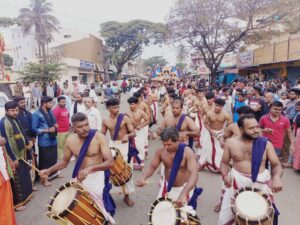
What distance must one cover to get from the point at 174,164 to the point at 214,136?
3.46 m

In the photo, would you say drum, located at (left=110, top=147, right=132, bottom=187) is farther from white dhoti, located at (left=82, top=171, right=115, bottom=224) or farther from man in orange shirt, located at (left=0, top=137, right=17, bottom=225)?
man in orange shirt, located at (left=0, top=137, right=17, bottom=225)

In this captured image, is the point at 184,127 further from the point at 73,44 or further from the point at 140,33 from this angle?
the point at 140,33

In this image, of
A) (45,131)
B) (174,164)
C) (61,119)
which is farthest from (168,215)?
(61,119)

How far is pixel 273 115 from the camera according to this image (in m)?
6.20

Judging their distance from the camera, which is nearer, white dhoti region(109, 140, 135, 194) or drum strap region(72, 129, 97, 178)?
drum strap region(72, 129, 97, 178)

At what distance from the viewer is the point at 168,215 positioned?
3.14 metres

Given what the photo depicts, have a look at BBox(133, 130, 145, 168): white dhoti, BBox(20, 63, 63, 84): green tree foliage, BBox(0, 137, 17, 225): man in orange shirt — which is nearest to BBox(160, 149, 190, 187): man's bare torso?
BBox(0, 137, 17, 225): man in orange shirt

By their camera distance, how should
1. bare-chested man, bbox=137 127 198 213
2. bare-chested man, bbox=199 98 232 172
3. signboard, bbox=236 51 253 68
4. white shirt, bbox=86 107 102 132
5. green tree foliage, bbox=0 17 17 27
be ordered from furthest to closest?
green tree foliage, bbox=0 17 17 27 → signboard, bbox=236 51 253 68 → white shirt, bbox=86 107 102 132 → bare-chested man, bbox=199 98 232 172 → bare-chested man, bbox=137 127 198 213

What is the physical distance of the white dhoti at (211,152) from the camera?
22.5 ft

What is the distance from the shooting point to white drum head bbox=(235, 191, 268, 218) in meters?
3.03

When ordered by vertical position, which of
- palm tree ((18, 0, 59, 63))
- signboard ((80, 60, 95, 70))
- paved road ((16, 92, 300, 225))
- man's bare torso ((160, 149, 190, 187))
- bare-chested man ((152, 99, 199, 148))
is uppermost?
palm tree ((18, 0, 59, 63))

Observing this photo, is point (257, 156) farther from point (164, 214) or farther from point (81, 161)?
point (81, 161)

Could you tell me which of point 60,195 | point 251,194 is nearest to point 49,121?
point 60,195

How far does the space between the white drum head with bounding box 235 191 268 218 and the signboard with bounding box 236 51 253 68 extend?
22.6 metres
